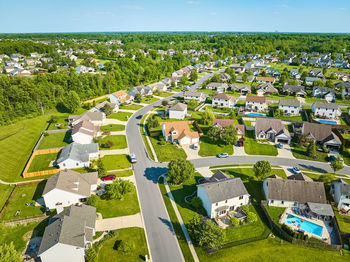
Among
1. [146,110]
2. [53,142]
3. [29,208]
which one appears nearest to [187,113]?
[146,110]

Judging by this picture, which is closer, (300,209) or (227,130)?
(300,209)

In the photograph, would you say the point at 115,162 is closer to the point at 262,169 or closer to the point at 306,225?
the point at 262,169

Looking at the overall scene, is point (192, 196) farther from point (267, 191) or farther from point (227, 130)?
point (227, 130)

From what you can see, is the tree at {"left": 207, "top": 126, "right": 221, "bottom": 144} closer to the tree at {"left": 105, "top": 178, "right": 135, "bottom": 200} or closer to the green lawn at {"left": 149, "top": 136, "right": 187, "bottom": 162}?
the green lawn at {"left": 149, "top": 136, "right": 187, "bottom": 162}

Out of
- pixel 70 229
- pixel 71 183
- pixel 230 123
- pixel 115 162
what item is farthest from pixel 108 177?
pixel 230 123

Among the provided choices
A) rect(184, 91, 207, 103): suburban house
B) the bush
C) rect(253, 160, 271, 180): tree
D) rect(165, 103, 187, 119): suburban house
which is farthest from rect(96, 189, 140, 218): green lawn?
rect(184, 91, 207, 103): suburban house
